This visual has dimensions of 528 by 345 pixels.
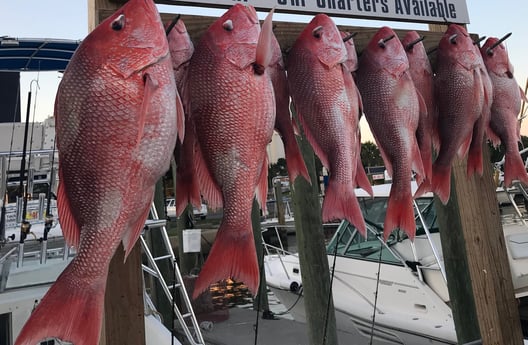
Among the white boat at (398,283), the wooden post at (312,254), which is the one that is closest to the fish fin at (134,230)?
the wooden post at (312,254)

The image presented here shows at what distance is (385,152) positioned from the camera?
166cm

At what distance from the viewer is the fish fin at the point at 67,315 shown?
938 millimetres

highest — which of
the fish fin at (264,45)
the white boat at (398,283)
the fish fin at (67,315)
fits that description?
the fish fin at (264,45)

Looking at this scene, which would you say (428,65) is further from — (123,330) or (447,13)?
(123,330)

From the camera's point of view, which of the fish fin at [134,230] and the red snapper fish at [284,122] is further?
the red snapper fish at [284,122]

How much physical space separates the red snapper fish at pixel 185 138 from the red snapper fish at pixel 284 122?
305 millimetres

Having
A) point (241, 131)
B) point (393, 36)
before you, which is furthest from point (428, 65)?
point (241, 131)

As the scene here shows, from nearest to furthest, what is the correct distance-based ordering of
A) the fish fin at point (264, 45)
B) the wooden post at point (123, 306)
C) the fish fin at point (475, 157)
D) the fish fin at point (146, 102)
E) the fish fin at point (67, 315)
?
the fish fin at point (67, 315) → the fish fin at point (146, 102) → the fish fin at point (264, 45) → the wooden post at point (123, 306) → the fish fin at point (475, 157)

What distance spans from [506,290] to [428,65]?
1323mm

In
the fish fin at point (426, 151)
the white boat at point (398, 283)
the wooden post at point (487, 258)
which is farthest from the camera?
the white boat at point (398, 283)

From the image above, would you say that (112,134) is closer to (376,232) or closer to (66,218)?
(66,218)

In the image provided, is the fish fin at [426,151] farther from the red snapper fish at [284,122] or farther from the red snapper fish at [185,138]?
the red snapper fish at [185,138]

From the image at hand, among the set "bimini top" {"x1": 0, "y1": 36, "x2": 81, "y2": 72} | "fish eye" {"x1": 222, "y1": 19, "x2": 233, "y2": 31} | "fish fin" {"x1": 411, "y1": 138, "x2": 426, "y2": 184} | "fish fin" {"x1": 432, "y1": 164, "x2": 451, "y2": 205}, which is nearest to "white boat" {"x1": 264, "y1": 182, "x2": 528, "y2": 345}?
"fish fin" {"x1": 432, "y1": 164, "x2": 451, "y2": 205}

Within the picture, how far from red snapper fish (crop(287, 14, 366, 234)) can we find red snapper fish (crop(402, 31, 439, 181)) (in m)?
0.39
